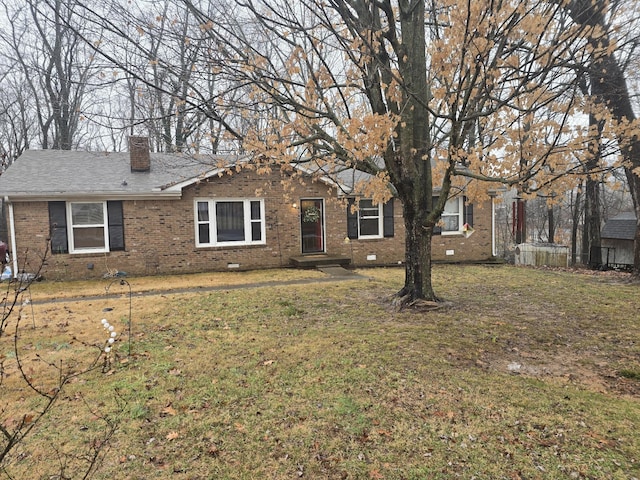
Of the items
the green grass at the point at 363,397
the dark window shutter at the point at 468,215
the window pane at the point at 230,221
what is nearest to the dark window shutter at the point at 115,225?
the window pane at the point at 230,221

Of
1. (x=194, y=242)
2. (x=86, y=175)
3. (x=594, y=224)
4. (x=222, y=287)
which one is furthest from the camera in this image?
(x=594, y=224)

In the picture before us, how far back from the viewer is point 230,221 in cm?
1377

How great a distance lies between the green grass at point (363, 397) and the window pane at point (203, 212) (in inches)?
253

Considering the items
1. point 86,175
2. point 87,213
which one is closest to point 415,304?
point 87,213

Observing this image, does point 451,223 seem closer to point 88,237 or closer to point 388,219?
point 388,219

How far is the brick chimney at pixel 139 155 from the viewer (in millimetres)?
13633

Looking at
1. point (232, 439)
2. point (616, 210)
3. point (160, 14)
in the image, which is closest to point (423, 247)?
point (232, 439)

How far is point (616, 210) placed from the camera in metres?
31.1

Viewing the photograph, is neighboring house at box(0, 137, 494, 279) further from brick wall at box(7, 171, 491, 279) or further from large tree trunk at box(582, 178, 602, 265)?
large tree trunk at box(582, 178, 602, 265)

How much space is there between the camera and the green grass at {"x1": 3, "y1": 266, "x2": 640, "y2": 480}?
3.02 metres

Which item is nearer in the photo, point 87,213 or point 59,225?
point 59,225

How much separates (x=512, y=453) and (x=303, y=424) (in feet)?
5.61

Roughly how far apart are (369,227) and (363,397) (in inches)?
451

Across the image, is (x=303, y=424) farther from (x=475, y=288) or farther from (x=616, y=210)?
(x=616, y=210)
